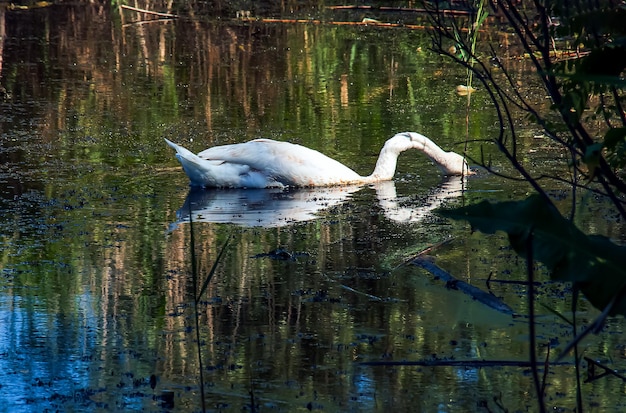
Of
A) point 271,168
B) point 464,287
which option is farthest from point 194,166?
point 464,287

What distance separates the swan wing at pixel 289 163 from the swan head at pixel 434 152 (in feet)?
1.59

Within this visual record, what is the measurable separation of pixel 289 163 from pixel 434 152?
119 cm

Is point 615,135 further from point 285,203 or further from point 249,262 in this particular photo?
point 285,203

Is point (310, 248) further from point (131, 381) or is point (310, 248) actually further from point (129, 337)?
point (131, 381)

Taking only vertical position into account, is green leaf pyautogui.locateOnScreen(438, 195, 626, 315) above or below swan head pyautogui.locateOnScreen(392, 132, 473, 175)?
above

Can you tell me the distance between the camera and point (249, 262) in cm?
641

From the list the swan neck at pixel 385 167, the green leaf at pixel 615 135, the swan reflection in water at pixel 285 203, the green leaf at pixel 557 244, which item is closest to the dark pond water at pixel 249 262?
the swan reflection in water at pixel 285 203

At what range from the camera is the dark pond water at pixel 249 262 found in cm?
446

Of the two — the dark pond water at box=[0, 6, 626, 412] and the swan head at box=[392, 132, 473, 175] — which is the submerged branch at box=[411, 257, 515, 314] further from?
the swan head at box=[392, 132, 473, 175]

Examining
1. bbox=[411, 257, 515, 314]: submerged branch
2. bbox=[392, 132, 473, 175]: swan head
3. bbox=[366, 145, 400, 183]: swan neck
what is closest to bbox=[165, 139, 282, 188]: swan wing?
bbox=[366, 145, 400, 183]: swan neck

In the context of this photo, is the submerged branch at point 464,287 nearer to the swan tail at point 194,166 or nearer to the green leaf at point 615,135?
the green leaf at point 615,135

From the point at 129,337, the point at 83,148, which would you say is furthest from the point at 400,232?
the point at 83,148

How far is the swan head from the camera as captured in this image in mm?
8906

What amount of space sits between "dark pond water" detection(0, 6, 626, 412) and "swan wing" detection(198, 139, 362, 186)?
13cm
